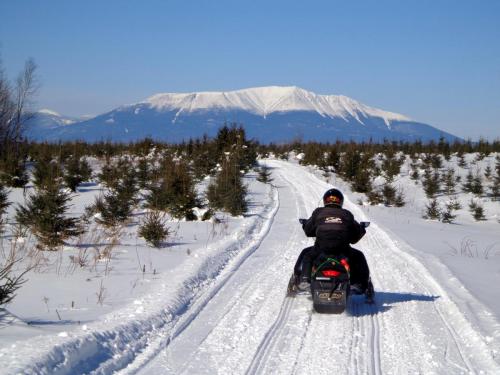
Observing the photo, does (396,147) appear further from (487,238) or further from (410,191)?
(487,238)

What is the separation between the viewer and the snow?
5.07 meters

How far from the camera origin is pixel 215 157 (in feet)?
113

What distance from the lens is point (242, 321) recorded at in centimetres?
656

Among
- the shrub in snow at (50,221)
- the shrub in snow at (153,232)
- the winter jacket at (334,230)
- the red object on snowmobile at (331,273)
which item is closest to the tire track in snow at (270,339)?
the red object on snowmobile at (331,273)

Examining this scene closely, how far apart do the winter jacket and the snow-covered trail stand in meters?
0.97

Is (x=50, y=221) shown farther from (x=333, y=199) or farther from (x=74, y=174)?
(x=74, y=174)

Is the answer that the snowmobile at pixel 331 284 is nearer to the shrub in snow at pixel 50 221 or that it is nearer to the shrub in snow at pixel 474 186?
the shrub in snow at pixel 50 221

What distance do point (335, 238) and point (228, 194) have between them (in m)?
11.7

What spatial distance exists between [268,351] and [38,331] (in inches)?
95.9

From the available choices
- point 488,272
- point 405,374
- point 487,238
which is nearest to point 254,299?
point 405,374

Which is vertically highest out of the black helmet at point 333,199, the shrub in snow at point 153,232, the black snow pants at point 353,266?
the black helmet at point 333,199

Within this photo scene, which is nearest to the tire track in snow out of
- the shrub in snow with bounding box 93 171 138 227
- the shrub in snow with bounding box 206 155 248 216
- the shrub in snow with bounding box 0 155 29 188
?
the shrub in snow with bounding box 93 171 138 227

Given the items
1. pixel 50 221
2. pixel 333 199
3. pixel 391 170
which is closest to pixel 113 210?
pixel 50 221

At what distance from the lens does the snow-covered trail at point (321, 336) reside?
5141mm
